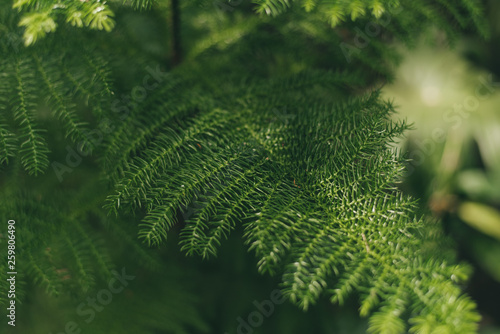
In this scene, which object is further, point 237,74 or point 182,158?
point 237,74

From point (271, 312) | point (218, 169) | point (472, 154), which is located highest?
point (218, 169)

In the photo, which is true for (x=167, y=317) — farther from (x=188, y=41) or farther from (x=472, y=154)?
(x=472, y=154)

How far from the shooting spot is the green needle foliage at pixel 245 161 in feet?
1.29

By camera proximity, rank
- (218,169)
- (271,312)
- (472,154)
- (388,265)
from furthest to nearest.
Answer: (472,154) → (271,312) → (218,169) → (388,265)

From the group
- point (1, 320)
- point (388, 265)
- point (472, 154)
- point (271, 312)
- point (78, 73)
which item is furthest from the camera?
point (472, 154)

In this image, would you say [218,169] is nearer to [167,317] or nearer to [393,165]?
[393,165]

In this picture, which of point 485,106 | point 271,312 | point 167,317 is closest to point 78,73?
point 167,317

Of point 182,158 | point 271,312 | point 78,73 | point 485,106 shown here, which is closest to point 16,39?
point 78,73

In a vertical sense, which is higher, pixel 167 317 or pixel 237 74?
pixel 237 74

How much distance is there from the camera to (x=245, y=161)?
52 cm

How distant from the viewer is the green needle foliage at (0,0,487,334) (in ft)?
1.29

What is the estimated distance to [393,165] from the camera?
1.55 ft

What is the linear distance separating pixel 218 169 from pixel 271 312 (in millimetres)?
519

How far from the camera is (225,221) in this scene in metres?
0.45
